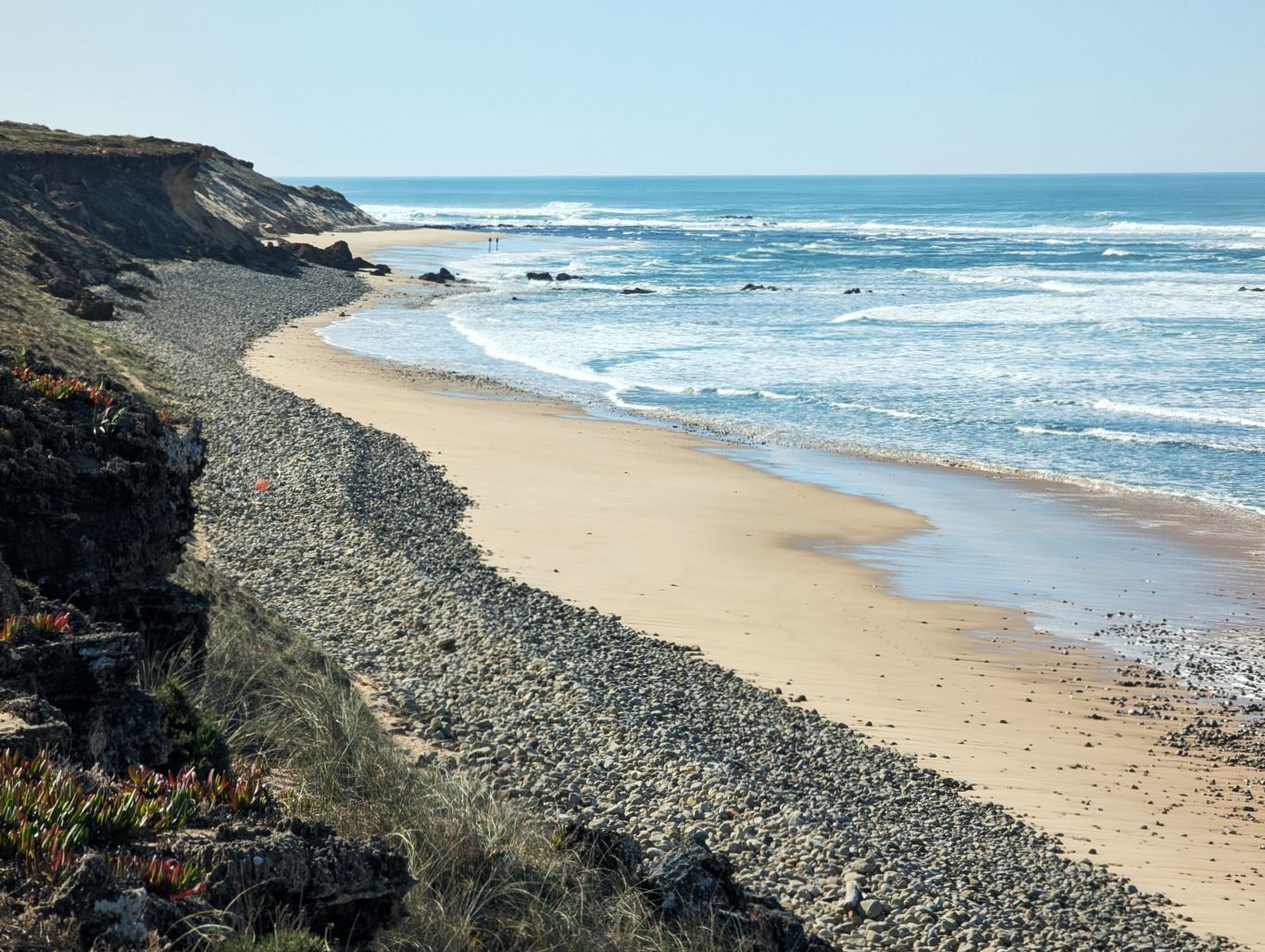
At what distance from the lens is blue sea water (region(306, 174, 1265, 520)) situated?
919 inches

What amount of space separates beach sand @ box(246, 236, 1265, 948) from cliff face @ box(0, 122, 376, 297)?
17.2 m

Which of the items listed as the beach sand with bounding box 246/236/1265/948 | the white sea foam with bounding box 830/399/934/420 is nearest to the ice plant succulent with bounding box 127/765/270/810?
the beach sand with bounding box 246/236/1265/948

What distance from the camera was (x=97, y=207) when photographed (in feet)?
156

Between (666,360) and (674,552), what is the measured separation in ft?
64.1

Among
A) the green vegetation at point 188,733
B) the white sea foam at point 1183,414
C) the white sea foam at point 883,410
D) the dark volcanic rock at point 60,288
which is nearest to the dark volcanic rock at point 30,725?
the green vegetation at point 188,733

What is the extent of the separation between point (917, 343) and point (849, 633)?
26.4m

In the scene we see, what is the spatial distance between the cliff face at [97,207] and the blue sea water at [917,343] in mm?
8580

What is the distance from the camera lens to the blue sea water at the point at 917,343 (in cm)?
2334

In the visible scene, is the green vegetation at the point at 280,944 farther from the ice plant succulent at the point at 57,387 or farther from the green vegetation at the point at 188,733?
the ice plant succulent at the point at 57,387

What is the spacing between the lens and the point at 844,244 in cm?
8806

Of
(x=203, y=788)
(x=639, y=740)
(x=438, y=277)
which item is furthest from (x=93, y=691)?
(x=438, y=277)

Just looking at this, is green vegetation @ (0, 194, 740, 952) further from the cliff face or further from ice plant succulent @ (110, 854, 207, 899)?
the cliff face

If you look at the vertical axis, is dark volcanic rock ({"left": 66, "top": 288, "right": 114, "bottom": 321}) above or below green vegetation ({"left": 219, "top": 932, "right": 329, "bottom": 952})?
above

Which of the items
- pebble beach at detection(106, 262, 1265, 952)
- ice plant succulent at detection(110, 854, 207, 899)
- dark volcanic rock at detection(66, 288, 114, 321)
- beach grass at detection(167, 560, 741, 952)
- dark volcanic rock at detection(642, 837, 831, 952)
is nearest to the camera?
ice plant succulent at detection(110, 854, 207, 899)
